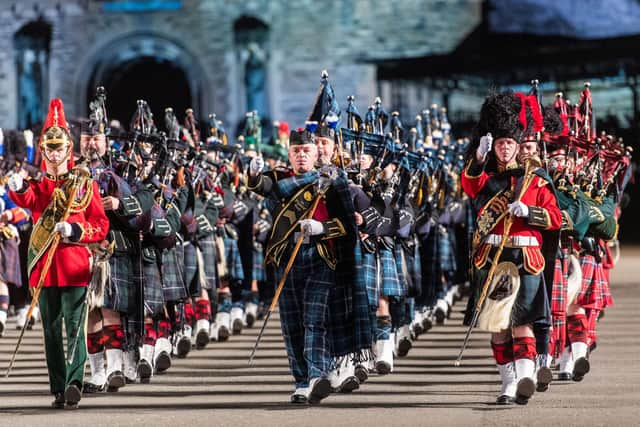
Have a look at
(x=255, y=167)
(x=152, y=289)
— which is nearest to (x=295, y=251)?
(x=255, y=167)

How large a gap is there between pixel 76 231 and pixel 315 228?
49.7 inches

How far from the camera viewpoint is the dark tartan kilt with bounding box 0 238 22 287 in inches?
513

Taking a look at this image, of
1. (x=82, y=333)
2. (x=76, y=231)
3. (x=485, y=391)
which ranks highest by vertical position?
(x=76, y=231)

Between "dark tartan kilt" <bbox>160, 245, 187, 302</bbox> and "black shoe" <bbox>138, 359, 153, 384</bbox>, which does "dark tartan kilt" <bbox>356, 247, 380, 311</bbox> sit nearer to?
"dark tartan kilt" <bbox>160, 245, 187, 302</bbox>

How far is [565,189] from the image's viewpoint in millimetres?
9188

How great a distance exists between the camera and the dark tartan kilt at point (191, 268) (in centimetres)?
1083

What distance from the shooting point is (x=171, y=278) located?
10008mm

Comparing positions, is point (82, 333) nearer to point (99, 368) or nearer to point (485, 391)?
point (99, 368)

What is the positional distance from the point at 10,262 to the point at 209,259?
224cm

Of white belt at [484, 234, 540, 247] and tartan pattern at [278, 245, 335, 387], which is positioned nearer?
white belt at [484, 234, 540, 247]

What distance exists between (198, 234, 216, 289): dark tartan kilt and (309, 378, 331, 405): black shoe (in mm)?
3632

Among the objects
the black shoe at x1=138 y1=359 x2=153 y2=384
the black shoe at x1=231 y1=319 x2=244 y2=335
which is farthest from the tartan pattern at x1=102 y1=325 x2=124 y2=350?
the black shoe at x1=231 y1=319 x2=244 y2=335

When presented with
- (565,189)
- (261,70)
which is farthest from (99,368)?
(261,70)

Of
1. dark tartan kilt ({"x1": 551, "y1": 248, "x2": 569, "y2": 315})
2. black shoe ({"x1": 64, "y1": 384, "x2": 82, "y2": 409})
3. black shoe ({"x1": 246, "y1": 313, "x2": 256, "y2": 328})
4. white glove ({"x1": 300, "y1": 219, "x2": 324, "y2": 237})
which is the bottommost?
black shoe ({"x1": 246, "y1": 313, "x2": 256, "y2": 328})
